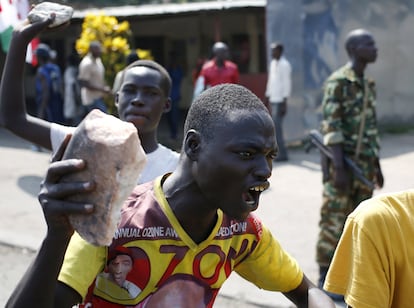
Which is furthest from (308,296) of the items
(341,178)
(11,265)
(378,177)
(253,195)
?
(11,265)

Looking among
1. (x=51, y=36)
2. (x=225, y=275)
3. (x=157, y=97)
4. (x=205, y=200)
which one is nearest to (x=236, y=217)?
(x=205, y=200)

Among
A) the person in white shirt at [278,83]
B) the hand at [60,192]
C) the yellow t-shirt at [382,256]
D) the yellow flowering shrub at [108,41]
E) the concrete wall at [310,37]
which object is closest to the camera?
the hand at [60,192]

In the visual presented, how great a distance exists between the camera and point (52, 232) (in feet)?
4.62

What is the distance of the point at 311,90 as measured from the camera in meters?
10.9

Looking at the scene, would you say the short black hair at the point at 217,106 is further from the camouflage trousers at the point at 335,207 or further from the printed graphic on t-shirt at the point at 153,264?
the camouflage trousers at the point at 335,207

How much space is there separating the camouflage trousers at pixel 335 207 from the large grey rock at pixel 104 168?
11.4 ft

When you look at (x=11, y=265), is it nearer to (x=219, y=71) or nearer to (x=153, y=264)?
(x=153, y=264)

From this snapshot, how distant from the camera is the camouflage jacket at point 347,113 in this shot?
463 centimetres

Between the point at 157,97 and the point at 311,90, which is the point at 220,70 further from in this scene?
the point at 157,97

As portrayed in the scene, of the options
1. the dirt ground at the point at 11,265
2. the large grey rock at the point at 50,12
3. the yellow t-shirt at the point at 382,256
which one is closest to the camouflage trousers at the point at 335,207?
the dirt ground at the point at 11,265

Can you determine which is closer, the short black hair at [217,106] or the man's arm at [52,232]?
the man's arm at [52,232]

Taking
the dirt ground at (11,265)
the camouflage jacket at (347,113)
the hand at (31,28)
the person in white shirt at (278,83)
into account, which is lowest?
the dirt ground at (11,265)

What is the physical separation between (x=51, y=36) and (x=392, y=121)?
921cm

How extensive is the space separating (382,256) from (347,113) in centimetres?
283
